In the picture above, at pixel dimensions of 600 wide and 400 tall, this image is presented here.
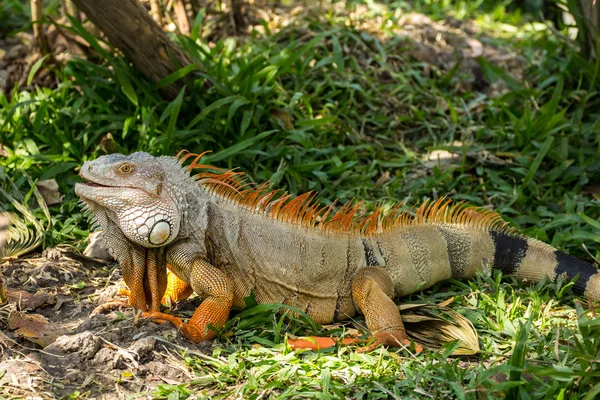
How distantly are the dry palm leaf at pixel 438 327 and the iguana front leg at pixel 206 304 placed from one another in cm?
117

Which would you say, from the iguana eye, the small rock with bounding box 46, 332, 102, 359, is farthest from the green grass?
the iguana eye

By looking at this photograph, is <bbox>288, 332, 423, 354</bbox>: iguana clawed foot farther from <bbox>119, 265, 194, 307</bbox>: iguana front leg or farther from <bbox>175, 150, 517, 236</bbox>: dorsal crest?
<bbox>119, 265, 194, 307</bbox>: iguana front leg

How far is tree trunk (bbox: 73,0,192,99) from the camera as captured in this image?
6.03m

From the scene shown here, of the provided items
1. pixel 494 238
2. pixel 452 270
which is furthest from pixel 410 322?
pixel 494 238

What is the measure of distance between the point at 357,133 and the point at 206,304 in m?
3.17

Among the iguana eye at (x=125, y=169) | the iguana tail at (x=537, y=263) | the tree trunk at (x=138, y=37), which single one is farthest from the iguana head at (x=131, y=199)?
the iguana tail at (x=537, y=263)

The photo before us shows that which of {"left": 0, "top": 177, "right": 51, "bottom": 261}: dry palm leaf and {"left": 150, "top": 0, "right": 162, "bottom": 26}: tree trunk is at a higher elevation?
{"left": 150, "top": 0, "right": 162, "bottom": 26}: tree trunk

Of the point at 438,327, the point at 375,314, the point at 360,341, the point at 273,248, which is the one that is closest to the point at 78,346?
the point at 273,248

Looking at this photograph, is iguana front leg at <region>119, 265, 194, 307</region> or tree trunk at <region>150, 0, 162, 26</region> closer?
iguana front leg at <region>119, 265, 194, 307</region>

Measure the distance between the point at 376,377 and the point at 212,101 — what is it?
138 inches

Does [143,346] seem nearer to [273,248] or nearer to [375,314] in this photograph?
[273,248]

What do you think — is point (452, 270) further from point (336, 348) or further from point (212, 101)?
point (212, 101)

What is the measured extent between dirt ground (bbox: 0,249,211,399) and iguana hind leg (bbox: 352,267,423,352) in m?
1.02

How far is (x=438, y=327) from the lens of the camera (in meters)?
4.55
